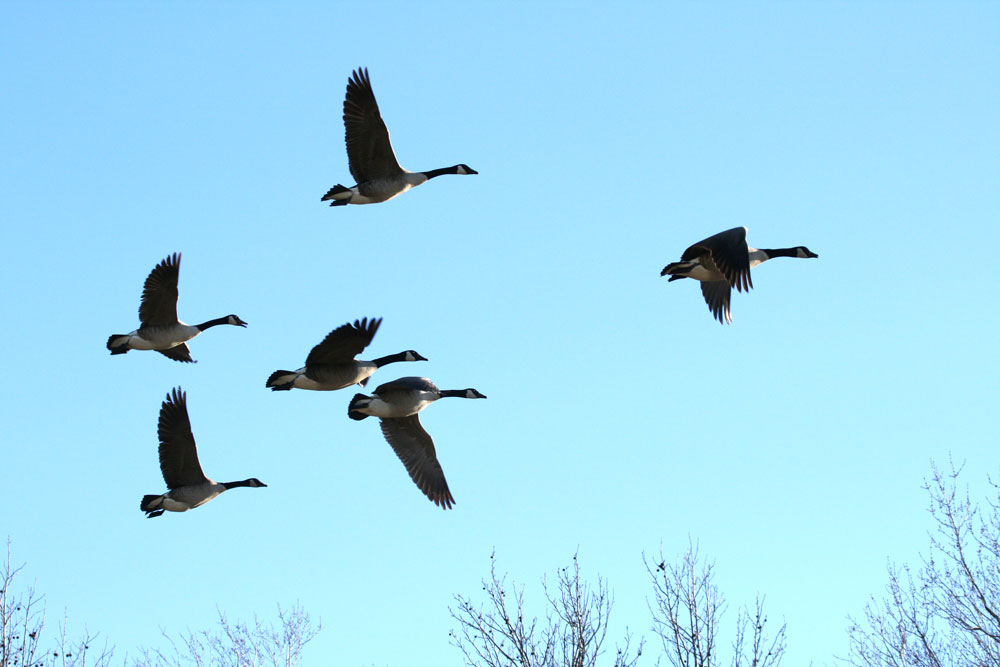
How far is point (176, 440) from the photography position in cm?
1725

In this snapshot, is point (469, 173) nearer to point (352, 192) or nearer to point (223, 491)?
point (352, 192)

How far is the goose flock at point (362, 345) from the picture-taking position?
628 inches

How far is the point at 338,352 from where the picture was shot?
52.0 ft

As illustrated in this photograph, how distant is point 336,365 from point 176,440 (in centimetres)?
256

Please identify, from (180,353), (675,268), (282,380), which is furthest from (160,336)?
(675,268)

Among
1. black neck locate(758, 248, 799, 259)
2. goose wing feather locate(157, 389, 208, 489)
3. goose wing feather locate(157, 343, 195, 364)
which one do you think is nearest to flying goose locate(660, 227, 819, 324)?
black neck locate(758, 248, 799, 259)

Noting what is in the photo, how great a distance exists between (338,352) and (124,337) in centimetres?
403

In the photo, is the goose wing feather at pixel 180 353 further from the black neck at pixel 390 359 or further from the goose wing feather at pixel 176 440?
the black neck at pixel 390 359

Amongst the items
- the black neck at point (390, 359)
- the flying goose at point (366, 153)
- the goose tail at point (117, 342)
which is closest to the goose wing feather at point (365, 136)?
the flying goose at point (366, 153)

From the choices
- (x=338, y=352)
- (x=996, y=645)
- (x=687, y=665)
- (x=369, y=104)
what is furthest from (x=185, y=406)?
(x=996, y=645)

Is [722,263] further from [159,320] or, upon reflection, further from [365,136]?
[159,320]

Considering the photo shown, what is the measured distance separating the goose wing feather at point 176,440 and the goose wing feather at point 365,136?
12.3 ft

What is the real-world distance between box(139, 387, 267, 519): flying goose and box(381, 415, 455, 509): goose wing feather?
2371mm

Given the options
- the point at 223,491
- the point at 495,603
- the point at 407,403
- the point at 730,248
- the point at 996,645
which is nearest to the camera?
the point at 730,248
